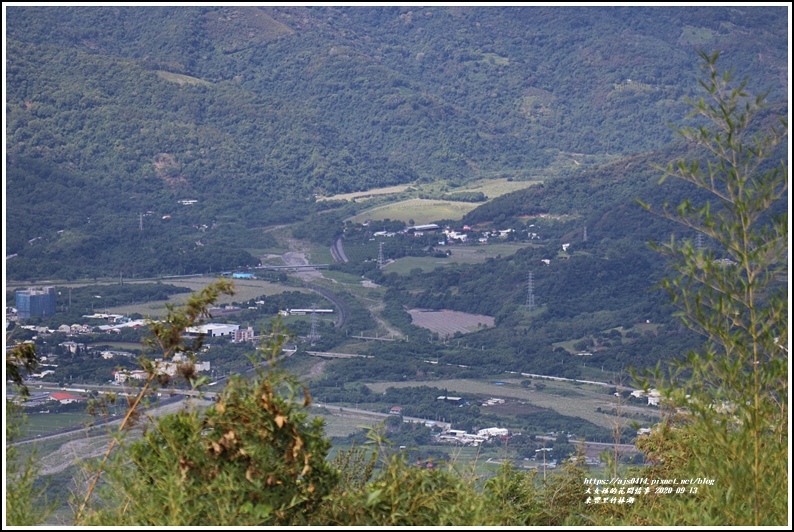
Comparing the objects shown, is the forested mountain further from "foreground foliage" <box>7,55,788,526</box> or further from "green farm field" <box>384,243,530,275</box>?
"foreground foliage" <box>7,55,788,526</box>

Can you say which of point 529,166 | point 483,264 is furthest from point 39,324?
point 529,166

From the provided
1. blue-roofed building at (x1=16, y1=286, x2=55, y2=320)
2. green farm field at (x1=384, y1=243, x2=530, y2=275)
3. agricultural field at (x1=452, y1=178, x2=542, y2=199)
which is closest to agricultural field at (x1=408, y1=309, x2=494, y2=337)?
green farm field at (x1=384, y1=243, x2=530, y2=275)

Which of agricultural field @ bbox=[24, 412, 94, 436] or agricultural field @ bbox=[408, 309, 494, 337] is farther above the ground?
agricultural field @ bbox=[24, 412, 94, 436]

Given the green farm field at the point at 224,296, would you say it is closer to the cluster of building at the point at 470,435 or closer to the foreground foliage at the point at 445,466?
the cluster of building at the point at 470,435

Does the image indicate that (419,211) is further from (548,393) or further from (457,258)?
(548,393)

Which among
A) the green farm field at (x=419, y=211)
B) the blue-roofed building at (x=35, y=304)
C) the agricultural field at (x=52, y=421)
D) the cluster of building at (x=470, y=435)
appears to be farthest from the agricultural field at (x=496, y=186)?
the agricultural field at (x=52, y=421)
